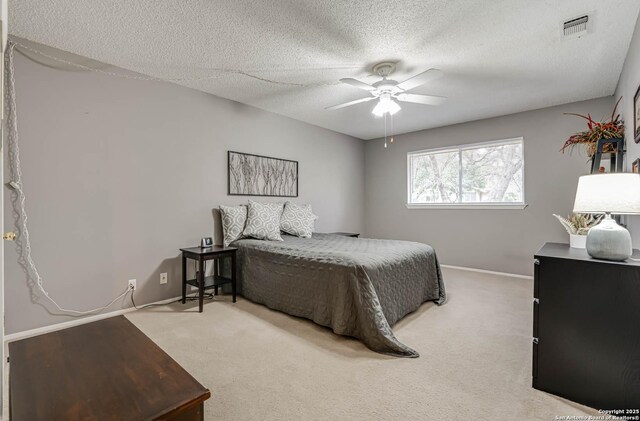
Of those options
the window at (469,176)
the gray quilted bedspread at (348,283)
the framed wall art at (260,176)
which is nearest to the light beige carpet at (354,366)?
the gray quilted bedspread at (348,283)

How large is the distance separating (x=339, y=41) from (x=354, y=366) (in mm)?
2419

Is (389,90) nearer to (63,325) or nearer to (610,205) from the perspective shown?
(610,205)

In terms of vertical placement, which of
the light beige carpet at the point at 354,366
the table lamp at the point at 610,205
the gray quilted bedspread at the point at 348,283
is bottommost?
the light beige carpet at the point at 354,366

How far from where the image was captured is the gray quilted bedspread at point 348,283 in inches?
86.9

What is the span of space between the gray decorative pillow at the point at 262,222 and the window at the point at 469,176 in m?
2.71

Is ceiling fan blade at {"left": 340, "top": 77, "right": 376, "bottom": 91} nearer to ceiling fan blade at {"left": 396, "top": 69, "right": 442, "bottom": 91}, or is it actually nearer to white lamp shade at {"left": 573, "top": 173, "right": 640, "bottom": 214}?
ceiling fan blade at {"left": 396, "top": 69, "right": 442, "bottom": 91}

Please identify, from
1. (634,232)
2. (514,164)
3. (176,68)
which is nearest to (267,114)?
(176,68)

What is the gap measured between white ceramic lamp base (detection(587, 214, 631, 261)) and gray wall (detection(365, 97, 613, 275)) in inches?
109

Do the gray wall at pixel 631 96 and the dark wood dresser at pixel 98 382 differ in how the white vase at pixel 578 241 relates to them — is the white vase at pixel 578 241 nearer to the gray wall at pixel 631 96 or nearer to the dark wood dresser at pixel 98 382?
the gray wall at pixel 631 96

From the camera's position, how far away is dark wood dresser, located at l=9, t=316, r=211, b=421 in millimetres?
928

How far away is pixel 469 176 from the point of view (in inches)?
187

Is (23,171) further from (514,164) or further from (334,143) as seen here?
(514,164)

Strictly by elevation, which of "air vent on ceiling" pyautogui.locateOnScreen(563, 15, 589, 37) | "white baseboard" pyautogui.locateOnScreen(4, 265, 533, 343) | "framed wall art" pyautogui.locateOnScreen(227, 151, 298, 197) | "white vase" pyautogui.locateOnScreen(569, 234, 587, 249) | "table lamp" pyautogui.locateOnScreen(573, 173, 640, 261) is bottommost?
"white baseboard" pyautogui.locateOnScreen(4, 265, 533, 343)

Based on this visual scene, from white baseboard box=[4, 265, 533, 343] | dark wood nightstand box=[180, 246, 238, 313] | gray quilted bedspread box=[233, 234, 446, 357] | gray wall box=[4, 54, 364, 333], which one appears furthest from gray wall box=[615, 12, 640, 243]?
white baseboard box=[4, 265, 533, 343]
